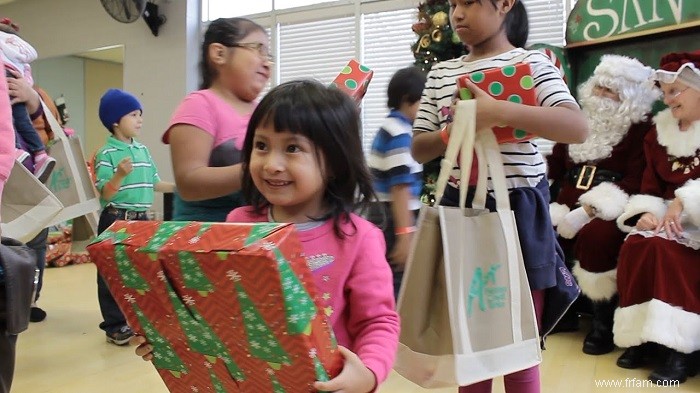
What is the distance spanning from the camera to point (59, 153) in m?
2.45

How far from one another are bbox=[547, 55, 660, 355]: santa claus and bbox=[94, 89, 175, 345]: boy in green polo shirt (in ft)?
6.20

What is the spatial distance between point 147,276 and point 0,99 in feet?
2.23

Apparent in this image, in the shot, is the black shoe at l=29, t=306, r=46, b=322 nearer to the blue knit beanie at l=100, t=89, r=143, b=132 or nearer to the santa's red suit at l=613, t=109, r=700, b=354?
the blue knit beanie at l=100, t=89, r=143, b=132

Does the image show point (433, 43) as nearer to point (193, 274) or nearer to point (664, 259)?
point (664, 259)

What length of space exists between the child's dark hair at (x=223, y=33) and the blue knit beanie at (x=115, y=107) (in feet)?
6.62

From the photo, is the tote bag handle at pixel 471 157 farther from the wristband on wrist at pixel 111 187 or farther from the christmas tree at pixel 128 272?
the wristband on wrist at pixel 111 187

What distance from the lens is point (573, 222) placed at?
296 cm

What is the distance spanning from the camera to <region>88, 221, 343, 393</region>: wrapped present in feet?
2.05

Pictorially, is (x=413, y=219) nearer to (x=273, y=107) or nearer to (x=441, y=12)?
(x=273, y=107)

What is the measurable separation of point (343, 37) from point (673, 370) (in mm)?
3827

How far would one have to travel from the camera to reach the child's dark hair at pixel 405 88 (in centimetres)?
228

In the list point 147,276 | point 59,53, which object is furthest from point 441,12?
point 59,53

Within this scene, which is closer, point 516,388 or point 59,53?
point 516,388

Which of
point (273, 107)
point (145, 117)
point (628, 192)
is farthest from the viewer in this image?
point (145, 117)
